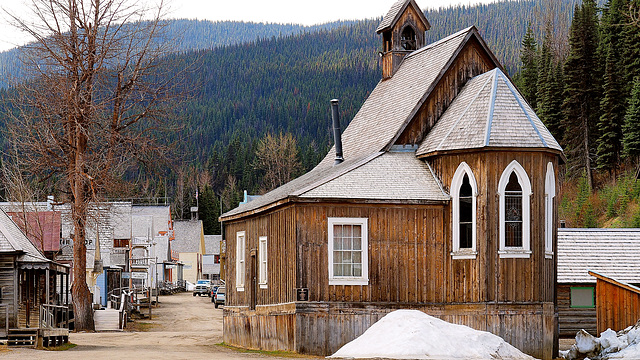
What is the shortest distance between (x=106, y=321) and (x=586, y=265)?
25163 millimetres

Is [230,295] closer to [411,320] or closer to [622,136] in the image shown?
[411,320]

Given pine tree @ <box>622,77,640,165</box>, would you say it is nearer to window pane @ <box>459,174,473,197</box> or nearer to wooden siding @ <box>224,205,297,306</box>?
wooden siding @ <box>224,205,297,306</box>

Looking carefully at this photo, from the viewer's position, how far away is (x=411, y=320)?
21.9 m

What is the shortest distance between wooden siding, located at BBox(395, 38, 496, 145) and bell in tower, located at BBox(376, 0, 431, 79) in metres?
5.67

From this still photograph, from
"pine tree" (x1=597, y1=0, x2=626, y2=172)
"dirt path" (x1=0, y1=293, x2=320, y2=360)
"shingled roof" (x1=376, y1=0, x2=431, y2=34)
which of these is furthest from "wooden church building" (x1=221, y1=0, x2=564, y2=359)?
"pine tree" (x1=597, y1=0, x2=626, y2=172)

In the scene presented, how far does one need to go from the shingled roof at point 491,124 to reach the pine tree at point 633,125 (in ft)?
120

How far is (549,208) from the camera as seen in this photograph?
24672mm

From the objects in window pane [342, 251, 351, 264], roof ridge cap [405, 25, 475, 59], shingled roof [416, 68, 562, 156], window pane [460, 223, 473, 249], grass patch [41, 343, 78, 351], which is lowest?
grass patch [41, 343, 78, 351]

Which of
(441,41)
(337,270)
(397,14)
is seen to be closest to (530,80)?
(397,14)

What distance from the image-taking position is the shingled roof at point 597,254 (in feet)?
109

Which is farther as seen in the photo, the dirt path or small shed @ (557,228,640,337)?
small shed @ (557,228,640,337)

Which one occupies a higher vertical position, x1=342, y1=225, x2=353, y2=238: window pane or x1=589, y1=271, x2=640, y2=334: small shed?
x1=342, y1=225, x2=353, y2=238: window pane

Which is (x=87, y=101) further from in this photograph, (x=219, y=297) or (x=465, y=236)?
(x=219, y=297)

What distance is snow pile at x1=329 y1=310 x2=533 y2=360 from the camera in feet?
67.8
